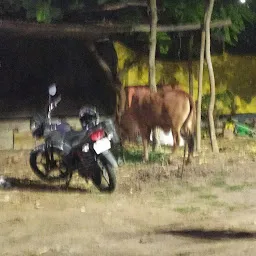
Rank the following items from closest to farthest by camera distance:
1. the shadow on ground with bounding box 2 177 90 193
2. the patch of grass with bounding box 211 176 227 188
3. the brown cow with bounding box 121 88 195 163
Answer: the shadow on ground with bounding box 2 177 90 193 → the patch of grass with bounding box 211 176 227 188 → the brown cow with bounding box 121 88 195 163

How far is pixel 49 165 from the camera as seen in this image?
8406 millimetres

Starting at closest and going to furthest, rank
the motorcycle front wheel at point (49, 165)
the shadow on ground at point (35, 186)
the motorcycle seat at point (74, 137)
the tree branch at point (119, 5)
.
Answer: the motorcycle seat at point (74, 137) < the shadow on ground at point (35, 186) < the motorcycle front wheel at point (49, 165) < the tree branch at point (119, 5)

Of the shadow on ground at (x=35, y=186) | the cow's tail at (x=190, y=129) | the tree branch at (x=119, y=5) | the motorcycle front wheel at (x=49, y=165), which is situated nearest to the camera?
the shadow on ground at (x=35, y=186)

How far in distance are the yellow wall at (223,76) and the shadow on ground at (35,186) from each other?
4.87 meters

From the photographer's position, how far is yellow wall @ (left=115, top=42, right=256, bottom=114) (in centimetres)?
1326

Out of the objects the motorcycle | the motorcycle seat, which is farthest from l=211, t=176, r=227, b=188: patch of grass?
the motorcycle seat

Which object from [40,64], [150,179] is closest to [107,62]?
[40,64]

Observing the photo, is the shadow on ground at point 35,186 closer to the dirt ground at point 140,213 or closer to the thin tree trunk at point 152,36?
the dirt ground at point 140,213

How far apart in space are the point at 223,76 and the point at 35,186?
712 cm

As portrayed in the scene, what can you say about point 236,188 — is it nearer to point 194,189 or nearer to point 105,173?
point 194,189

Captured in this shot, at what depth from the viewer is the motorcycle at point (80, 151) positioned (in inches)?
302

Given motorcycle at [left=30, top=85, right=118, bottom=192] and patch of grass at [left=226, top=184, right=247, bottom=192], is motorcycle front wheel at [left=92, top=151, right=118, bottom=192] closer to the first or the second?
motorcycle at [left=30, top=85, right=118, bottom=192]

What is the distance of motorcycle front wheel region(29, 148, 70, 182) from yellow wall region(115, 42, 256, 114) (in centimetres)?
481

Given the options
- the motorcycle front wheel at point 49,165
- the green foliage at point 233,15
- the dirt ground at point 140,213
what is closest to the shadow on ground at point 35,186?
the dirt ground at point 140,213
